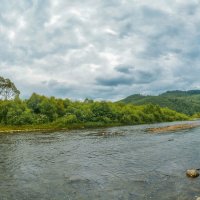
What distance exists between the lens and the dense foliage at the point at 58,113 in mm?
123375

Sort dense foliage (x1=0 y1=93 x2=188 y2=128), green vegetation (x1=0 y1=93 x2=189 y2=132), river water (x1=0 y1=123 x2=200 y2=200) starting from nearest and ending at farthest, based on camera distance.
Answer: river water (x1=0 y1=123 x2=200 y2=200), green vegetation (x1=0 y1=93 x2=189 y2=132), dense foliage (x1=0 y1=93 x2=188 y2=128)

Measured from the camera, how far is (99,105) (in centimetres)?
15738

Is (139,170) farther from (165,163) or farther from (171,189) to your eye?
(171,189)

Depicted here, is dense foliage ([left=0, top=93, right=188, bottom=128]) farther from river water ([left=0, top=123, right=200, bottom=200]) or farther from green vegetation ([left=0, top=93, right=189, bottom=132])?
river water ([left=0, top=123, right=200, bottom=200])

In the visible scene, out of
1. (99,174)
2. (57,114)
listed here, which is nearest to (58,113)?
(57,114)

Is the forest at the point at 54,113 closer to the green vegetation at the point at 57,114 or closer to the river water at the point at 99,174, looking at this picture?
the green vegetation at the point at 57,114

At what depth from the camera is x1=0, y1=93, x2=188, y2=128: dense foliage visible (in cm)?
12338

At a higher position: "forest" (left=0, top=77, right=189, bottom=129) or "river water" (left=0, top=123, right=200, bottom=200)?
"forest" (left=0, top=77, right=189, bottom=129)

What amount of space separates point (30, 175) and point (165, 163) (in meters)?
16.4

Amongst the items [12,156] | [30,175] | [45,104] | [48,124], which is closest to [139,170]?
[30,175]

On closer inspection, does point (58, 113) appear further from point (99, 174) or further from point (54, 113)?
point (99, 174)

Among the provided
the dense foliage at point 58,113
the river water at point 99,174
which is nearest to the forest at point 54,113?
the dense foliage at point 58,113

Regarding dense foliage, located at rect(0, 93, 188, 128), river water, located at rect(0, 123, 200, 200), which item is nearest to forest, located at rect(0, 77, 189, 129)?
dense foliage, located at rect(0, 93, 188, 128)

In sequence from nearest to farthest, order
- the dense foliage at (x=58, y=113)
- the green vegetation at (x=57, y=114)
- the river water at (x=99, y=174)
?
the river water at (x=99, y=174)
the green vegetation at (x=57, y=114)
the dense foliage at (x=58, y=113)
